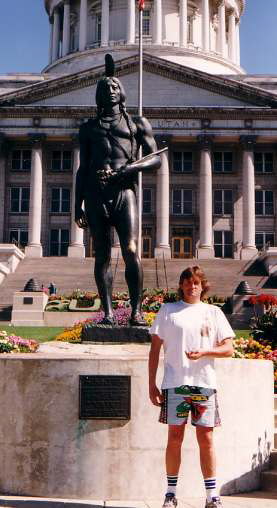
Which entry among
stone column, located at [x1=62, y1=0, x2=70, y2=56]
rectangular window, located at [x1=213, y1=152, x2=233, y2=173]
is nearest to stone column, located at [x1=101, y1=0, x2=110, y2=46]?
stone column, located at [x1=62, y1=0, x2=70, y2=56]

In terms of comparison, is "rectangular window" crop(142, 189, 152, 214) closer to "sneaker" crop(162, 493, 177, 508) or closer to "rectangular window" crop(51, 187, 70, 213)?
"rectangular window" crop(51, 187, 70, 213)

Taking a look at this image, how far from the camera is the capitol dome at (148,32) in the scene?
76.0m

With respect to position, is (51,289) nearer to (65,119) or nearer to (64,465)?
(65,119)

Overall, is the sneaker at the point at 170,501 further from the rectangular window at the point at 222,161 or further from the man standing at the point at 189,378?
the rectangular window at the point at 222,161

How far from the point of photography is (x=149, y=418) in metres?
7.45

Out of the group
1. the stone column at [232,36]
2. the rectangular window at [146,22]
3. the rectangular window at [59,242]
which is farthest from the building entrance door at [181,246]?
the stone column at [232,36]

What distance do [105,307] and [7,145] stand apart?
179 ft

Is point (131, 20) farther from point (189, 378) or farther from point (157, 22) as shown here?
point (189, 378)

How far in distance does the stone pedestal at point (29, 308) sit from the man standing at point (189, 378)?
2646 centimetres

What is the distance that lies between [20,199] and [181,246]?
16068mm

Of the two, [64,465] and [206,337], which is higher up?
[206,337]

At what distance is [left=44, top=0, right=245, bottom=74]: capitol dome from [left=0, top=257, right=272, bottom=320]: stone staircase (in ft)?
112

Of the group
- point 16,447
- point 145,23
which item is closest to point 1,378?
point 16,447

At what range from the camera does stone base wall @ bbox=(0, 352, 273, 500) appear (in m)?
7.29
